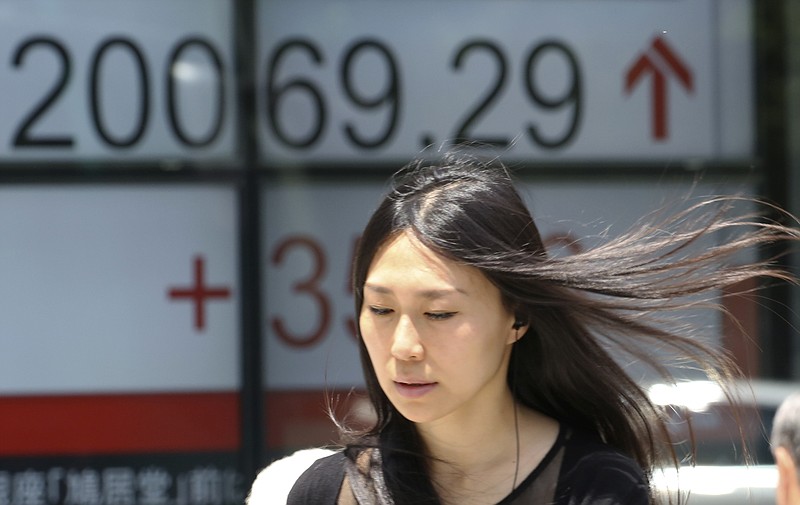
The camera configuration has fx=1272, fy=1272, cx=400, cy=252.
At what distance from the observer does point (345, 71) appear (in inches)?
174

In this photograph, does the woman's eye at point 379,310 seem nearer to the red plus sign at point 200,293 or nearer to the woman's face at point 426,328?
the woman's face at point 426,328

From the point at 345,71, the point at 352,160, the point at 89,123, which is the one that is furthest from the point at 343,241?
the point at 89,123

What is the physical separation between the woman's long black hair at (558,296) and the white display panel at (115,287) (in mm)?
2358

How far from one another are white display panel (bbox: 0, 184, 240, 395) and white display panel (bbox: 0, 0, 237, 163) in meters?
0.15

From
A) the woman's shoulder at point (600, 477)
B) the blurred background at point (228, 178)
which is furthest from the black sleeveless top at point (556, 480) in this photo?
the blurred background at point (228, 178)

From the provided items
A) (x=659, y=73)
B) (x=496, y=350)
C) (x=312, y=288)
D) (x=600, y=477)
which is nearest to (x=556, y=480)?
(x=600, y=477)

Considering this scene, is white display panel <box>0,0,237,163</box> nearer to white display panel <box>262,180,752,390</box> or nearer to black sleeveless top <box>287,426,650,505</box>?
white display panel <box>262,180,752,390</box>

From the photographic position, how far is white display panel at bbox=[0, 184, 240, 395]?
14.2ft

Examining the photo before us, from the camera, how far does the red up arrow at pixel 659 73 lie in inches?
177

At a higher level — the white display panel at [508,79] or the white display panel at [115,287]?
the white display panel at [508,79]

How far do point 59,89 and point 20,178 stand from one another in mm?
332

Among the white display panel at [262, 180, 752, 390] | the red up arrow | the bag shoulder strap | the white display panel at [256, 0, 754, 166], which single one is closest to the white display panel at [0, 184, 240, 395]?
the white display panel at [262, 180, 752, 390]

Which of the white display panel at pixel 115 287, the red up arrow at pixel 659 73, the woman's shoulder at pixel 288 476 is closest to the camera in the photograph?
the woman's shoulder at pixel 288 476

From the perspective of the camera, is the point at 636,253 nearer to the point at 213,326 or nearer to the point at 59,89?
the point at 213,326
